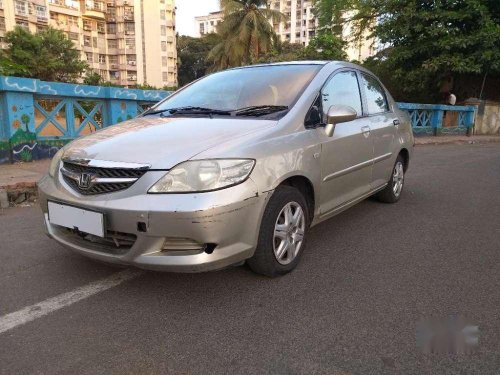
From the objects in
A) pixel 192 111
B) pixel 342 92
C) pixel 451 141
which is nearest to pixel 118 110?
pixel 192 111

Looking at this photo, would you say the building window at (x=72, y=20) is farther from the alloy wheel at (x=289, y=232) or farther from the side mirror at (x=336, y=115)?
the alloy wheel at (x=289, y=232)

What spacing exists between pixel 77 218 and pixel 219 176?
0.93m

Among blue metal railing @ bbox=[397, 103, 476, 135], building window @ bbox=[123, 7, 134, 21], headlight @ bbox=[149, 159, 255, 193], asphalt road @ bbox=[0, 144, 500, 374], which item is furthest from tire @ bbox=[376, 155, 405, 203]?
building window @ bbox=[123, 7, 134, 21]

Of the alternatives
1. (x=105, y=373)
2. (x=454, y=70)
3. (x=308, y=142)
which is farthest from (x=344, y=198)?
(x=454, y=70)

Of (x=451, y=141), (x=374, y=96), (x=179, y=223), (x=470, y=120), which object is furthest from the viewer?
(x=470, y=120)

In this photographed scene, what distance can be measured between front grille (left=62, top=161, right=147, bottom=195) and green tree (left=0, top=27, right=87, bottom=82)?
3551 cm

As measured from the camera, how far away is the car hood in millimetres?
2444

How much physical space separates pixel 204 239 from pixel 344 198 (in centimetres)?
169

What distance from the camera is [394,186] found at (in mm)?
4945

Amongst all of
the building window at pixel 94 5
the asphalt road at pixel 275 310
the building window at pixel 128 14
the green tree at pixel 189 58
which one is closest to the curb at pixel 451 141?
the asphalt road at pixel 275 310

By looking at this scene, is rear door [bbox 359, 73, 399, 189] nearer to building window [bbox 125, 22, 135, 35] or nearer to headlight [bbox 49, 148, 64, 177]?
headlight [bbox 49, 148, 64, 177]

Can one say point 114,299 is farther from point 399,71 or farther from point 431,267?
point 399,71

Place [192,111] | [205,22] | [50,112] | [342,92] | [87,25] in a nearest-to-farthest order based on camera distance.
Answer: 1. [192,111]
2. [342,92]
3. [50,112]
4. [87,25]
5. [205,22]

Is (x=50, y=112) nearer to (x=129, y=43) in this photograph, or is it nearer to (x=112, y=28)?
(x=129, y=43)
